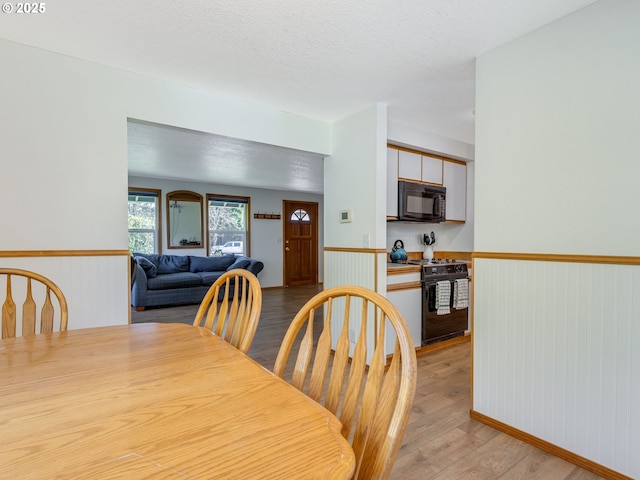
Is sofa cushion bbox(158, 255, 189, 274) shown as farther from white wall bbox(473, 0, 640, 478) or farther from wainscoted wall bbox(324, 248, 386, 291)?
white wall bbox(473, 0, 640, 478)

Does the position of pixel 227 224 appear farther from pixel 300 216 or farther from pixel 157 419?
pixel 157 419

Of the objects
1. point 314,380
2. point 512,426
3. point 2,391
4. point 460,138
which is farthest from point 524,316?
point 460,138

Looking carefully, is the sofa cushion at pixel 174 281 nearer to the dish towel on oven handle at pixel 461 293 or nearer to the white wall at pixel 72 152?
the white wall at pixel 72 152

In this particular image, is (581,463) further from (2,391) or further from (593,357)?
(2,391)

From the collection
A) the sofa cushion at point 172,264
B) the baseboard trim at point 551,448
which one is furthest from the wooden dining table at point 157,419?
the sofa cushion at point 172,264

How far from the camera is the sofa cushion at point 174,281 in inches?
210

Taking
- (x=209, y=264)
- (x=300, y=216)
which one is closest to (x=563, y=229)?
(x=209, y=264)

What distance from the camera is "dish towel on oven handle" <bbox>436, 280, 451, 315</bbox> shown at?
3.37 m

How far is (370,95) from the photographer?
2.75m

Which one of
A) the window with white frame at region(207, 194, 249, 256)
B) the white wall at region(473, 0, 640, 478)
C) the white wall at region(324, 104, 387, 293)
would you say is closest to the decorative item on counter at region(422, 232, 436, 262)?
the white wall at region(324, 104, 387, 293)

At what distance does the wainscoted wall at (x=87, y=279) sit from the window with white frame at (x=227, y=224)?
462 cm

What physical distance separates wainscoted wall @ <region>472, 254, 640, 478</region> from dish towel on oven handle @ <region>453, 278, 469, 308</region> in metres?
1.45

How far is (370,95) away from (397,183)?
41.3 inches

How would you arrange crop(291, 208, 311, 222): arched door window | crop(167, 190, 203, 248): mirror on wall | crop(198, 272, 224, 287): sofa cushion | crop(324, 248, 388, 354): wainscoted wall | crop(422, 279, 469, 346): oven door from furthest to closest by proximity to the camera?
1. crop(291, 208, 311, 222): arched door window
2. crop(167, 190, 203, 248): mirror on wall
3. crop(198, 272, 224, 287): sofa cushion
4. crop(422, 279, 469, 346): oven door
5. crop(324, 248, 388, 354): wainscoted wall
